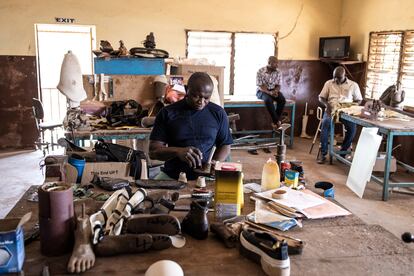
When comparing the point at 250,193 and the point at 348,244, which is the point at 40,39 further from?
the point at 348,244

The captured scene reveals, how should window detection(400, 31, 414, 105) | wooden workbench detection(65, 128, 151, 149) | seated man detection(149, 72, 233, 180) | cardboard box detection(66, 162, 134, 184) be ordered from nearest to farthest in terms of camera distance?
cardboard box detection(66, 162, 134, 184) < seated man detection(149, 72, 233, 180) < wooden workbench detection(65, 128, 151, 149) < window detection(400, 31, 414, 105)

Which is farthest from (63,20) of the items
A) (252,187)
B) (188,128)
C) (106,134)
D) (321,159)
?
(252,187)

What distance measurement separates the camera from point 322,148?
6.01 m

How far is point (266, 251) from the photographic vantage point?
132cm

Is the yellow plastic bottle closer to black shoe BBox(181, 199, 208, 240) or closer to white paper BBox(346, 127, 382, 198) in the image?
black shoe BBox(181, 199, 208, 240)

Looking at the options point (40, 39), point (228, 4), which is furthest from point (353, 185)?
point (40, 39)

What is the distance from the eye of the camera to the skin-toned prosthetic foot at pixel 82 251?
1304 millimetres

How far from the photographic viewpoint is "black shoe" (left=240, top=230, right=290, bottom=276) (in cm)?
127

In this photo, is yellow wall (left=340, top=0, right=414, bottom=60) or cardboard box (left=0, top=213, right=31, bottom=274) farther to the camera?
yellow wall (left=340, top=0, right=414, bottom=60)

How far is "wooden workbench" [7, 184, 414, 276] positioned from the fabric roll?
34 mm

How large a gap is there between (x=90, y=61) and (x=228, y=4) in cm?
256

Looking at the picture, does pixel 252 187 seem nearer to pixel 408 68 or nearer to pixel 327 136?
pixel 327 136

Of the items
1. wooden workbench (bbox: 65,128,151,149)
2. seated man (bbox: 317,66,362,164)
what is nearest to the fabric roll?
wooden workbench (bbox: 65,128,151,149)

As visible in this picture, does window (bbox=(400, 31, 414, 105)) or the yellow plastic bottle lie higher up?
window (bbox=(400, 31, 414, 105))
